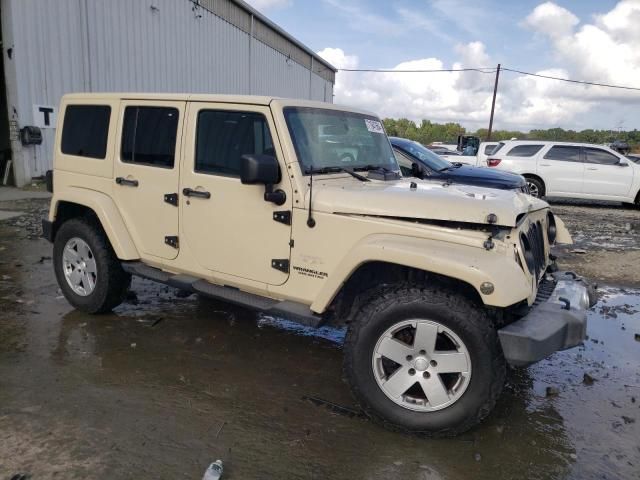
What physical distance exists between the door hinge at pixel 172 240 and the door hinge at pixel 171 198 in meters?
0.26

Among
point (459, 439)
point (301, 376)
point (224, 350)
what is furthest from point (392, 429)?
point (224, 350)

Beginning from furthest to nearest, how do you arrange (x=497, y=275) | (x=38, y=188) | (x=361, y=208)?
1. (x=38, y=188)
2. (x=361, y=208)
3. (x=497, y=275)

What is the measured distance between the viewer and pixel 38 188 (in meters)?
12.7

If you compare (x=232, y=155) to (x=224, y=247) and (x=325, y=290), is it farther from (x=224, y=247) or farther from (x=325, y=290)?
(x=325, y=290)

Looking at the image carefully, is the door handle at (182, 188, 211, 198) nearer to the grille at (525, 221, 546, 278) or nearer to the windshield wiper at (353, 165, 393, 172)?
the windshield wiper at (353, 165, 393, 172)

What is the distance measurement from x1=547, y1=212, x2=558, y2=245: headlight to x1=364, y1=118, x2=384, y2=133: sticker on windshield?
158 centimetres

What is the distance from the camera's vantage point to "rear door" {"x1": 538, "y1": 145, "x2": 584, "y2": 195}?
13.6 metres

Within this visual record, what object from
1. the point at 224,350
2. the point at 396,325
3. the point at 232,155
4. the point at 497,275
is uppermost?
the point at 232,155

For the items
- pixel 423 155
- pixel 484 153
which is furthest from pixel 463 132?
pixel 423 155

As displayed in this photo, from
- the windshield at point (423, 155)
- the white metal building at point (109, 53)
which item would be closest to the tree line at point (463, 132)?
the white metal building at point (109, 53)

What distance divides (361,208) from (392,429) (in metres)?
1.33

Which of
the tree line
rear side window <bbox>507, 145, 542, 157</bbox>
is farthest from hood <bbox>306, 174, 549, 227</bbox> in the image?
the tree line

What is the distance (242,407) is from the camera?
3.22 metres

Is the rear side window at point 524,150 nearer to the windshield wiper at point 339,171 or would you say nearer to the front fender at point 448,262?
the windshield wiper at point 339,171
